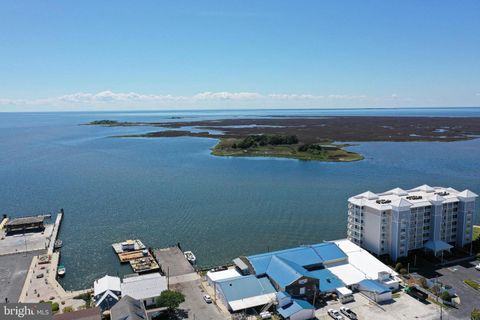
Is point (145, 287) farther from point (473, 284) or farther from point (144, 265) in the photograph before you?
point (473, 284)

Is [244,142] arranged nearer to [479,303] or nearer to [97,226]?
[97,226]

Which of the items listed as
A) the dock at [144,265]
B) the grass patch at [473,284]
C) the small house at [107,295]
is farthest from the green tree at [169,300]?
the grass patch at [473,284]

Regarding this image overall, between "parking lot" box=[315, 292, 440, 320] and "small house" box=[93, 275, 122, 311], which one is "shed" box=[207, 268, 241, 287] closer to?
"small house" box=[93, 275, 122, 311]

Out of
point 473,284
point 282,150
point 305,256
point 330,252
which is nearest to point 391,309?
point 330,252

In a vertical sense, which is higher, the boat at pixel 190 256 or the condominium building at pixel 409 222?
the condominium building at pixel 409 222

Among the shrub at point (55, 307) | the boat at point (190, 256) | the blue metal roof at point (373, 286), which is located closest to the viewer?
the shrub at point (55, 307)

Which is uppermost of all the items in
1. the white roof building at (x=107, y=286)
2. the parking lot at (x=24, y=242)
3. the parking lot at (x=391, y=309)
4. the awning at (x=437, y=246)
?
the white roof building at (x=107, y=286)

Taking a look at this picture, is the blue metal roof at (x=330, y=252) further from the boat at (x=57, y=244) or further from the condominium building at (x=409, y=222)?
the boat at (x=57, y=244)

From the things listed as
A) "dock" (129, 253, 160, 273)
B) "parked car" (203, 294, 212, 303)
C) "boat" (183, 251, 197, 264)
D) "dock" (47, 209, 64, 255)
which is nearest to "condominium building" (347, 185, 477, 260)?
"boat" (183, 251, 197, 264)

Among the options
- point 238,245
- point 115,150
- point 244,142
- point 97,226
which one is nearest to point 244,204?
point 238,245
